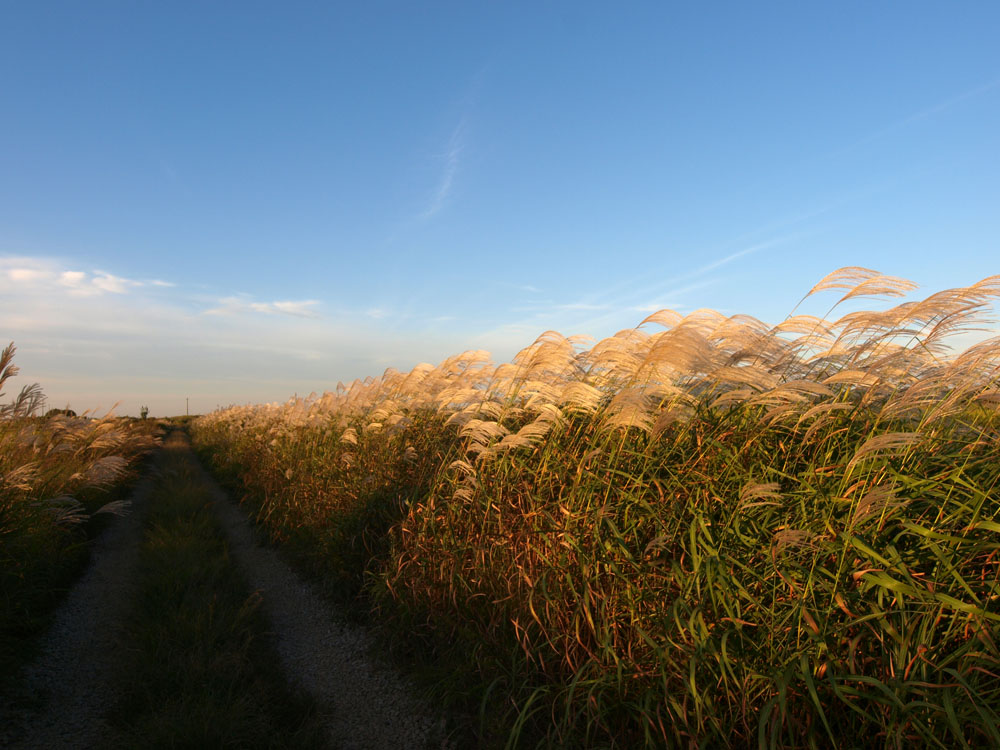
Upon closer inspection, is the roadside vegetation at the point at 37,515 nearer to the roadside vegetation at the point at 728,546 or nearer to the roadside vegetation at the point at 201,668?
the roadside vegetation at the point at 201,668

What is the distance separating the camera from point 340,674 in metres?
3.78

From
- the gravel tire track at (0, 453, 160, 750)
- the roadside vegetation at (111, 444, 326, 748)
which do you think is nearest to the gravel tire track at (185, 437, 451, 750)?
the roadside vegetation at (111, 444, 326, 748)

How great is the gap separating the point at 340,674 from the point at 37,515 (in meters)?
3.64

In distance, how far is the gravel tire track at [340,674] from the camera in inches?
121

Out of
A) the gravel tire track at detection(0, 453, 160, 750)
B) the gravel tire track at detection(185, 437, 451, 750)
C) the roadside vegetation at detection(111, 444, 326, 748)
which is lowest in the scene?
the gravel tire track at detection(185, 437, 451, 750)

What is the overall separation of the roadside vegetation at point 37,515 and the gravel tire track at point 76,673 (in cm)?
15

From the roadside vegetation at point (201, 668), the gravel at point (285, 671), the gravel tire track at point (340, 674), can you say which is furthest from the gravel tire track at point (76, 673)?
the gravel tire track at point (340, 674)

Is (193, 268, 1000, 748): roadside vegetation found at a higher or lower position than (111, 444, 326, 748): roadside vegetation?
higher

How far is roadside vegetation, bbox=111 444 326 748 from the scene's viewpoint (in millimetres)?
2830

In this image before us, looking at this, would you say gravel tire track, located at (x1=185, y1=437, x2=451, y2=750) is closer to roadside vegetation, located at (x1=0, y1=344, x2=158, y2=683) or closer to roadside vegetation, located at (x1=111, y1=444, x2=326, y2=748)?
roadside vegetation, located at (x1=111, y1=444, x2=326, y2=748)

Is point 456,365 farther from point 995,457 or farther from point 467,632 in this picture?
point 995,457

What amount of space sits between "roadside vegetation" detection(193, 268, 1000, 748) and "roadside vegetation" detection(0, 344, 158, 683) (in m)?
2.64

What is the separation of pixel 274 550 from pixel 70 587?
195 centimetres

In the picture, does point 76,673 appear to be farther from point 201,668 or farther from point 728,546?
point 728,546
